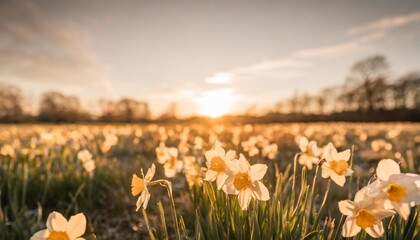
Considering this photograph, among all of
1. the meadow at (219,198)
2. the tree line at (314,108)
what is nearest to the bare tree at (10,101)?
the tree line at (314,108)

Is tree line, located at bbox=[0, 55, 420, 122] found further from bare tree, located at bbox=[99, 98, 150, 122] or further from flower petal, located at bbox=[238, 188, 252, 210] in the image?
flower petal, located at bbox=[238, 188, 252, 210]

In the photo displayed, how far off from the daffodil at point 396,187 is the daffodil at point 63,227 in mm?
1309

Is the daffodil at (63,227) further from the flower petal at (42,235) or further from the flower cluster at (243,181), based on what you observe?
the flower cluster at (243,181)

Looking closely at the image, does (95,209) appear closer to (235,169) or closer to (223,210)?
(223,210)

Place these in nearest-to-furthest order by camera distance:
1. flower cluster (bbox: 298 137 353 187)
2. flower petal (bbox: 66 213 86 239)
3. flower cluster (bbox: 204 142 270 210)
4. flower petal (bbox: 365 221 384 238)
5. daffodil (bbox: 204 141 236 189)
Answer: flower petal (bbox: 66 213 86 239) < flower petal (bbox: 365 221 384 238) < flower cluster (bbox: 204 142 270 210) < daffodil (bbox: 204 141 236 189) < flower cluster (bbox: 298 137 353 187)

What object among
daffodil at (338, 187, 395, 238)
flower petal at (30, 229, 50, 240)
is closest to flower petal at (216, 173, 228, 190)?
daffodil at (338, 187, 395, 238)

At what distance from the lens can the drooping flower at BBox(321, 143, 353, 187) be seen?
5.87 ft

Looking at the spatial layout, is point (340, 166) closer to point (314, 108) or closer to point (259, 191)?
point (259, 191)

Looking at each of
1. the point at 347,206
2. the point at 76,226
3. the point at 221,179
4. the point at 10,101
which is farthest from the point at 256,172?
the point at 10,101

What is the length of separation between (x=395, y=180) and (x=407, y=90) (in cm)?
6594

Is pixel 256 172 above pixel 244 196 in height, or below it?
above

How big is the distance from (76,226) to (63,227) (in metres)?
0.06

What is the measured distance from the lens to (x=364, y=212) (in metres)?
1.44

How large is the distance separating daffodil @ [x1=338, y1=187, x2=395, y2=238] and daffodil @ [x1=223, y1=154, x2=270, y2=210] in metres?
0.38
